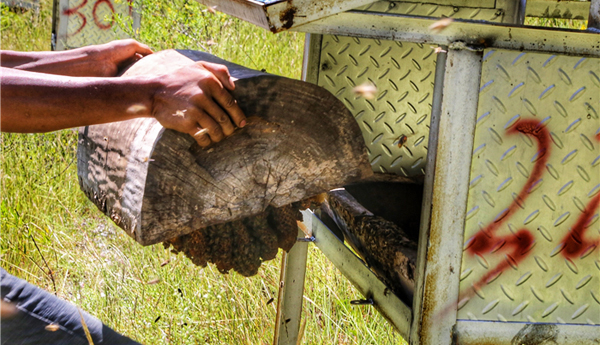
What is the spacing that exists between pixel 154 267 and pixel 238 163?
6.58ft

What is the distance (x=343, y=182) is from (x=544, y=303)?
1.89 ft

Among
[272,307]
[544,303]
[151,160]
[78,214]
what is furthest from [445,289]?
[78,214]

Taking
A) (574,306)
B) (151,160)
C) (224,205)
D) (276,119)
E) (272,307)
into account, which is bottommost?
(272,307)

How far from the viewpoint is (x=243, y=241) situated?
1532mm

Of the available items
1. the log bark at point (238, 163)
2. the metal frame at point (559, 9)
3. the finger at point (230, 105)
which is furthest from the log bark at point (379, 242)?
A: the metal frame at point (559, 9)

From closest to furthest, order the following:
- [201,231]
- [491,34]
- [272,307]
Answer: [491,34] < [201,231] < [272,307]

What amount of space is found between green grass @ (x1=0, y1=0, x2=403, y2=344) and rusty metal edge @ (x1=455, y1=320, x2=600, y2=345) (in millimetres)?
1201

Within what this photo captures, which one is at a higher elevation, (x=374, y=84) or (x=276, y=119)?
(x=374, y=84)

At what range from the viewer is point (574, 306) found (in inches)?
51.8

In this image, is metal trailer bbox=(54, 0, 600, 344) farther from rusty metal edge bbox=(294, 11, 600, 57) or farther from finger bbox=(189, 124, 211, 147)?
finger bbox=(189, 124, 211, 147)

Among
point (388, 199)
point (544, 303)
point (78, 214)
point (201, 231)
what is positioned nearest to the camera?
point (544, 303)

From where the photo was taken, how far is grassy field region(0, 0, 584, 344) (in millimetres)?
2730

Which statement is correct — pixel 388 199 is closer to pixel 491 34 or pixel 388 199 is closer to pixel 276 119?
pixel 276 119

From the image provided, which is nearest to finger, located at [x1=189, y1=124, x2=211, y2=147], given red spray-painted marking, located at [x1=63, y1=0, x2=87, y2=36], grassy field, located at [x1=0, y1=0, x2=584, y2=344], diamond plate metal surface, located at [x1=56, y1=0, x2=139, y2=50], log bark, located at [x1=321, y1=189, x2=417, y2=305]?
log bark, located at [x1=321, y1=189, x2=417, y2=305]
